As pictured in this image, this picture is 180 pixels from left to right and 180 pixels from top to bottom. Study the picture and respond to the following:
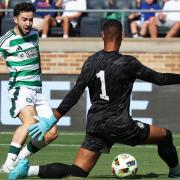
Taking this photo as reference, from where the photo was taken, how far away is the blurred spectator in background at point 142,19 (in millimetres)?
18891

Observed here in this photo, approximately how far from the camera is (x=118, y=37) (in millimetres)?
9281

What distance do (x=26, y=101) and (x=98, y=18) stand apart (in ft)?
27.1

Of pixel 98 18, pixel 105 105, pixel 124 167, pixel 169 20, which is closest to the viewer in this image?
pixel 105 105

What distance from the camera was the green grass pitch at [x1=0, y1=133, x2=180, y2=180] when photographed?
10.5m

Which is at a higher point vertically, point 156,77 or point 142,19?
point 156,77

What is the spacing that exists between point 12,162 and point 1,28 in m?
8.96

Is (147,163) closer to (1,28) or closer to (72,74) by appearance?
(72,74)

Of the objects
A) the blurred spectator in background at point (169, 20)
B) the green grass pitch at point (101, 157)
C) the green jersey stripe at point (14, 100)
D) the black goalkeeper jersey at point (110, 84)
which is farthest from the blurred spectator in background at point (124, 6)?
the black goalkeeper jersey at point (110, 84)

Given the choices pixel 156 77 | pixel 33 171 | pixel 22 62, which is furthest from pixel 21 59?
pixel 156 77

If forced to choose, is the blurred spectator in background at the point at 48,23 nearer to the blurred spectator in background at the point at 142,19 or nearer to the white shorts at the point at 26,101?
the blurred spectator in background at the point at 142,19

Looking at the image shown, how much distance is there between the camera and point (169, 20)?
18.8m

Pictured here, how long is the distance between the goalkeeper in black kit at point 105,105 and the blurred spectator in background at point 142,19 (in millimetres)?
9481

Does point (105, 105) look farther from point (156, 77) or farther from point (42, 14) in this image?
point (42, 14)

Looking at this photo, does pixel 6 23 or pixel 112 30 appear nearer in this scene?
pixel 112 30
